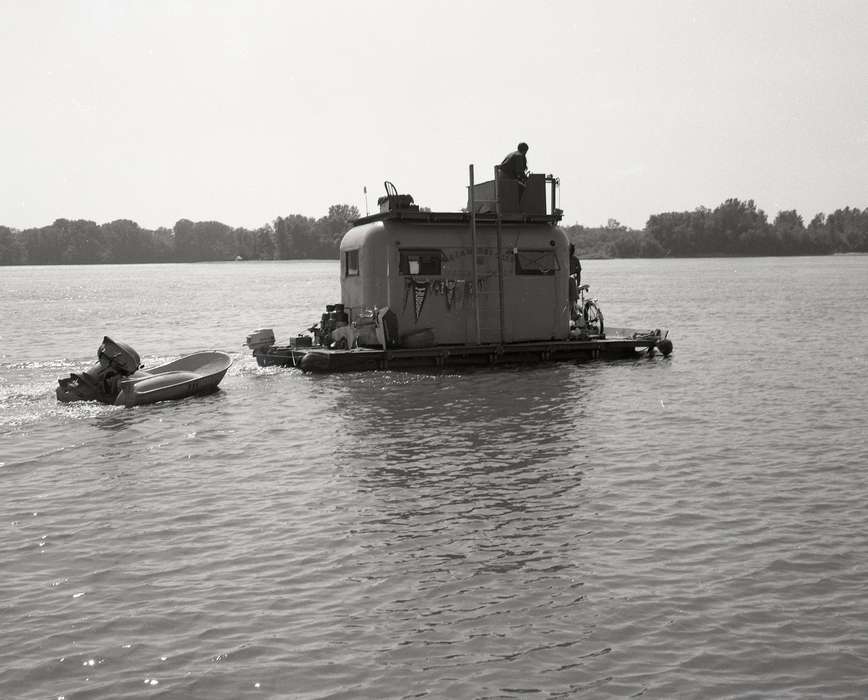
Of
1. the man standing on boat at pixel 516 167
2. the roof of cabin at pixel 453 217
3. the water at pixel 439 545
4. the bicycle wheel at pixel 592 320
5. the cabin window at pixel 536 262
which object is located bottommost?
the water at pixel 439 545

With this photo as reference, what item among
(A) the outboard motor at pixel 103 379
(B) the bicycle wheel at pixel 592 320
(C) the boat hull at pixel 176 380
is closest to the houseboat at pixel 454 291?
(B) the bicycle wheel at pixel 592 320

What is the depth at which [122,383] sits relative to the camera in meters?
19.9

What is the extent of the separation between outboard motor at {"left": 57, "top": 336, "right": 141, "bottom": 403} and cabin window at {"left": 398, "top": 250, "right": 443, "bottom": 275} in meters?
6.98

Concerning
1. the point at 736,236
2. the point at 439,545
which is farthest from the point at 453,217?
the point at 736,236

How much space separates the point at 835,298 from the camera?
2362 inches

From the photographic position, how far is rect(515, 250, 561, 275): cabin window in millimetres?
24859

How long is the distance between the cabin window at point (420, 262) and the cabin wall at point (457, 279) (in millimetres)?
25

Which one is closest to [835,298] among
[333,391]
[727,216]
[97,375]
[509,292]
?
[509,292]

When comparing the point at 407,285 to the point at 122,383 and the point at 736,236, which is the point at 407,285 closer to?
the point at 122,383

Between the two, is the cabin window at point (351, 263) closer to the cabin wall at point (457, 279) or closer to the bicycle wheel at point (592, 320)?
the cabin wall at point (457, 279)

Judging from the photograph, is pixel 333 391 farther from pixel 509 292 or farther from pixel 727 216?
pixel 727 216

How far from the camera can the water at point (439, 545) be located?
715cm

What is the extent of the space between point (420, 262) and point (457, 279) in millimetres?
1050

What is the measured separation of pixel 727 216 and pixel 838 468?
176m
